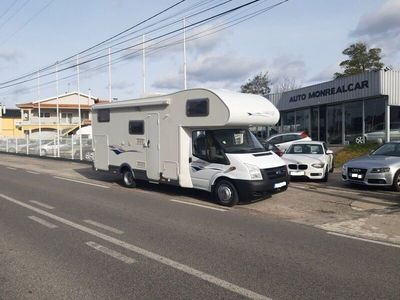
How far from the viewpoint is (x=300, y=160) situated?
598 inches

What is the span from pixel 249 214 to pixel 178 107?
3841mm

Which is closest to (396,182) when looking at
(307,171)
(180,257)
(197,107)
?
(307,171)

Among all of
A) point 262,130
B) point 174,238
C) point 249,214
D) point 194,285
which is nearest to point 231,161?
point 249,214

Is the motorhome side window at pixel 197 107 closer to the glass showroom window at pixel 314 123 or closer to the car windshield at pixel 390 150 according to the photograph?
the car windshield at pixel 390 150

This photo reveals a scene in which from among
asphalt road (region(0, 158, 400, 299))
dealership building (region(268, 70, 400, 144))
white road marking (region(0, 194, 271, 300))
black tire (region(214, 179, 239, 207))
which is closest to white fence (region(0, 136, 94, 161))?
black tire (region(214, 179, 239, 207))

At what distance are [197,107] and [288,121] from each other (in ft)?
77.1

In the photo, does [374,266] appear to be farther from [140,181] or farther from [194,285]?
[140,181]

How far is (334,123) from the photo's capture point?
96.0ft

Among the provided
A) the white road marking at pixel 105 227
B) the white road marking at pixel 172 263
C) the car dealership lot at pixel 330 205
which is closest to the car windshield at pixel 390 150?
the car dealership lot at pixel 330 205

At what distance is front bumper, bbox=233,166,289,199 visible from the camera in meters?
10.6

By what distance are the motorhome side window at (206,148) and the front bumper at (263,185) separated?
2.64 ft

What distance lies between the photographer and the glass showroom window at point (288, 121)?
33.7 meters

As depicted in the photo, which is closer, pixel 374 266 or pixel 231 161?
pixel 374 266

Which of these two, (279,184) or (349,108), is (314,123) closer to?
(349,108)
